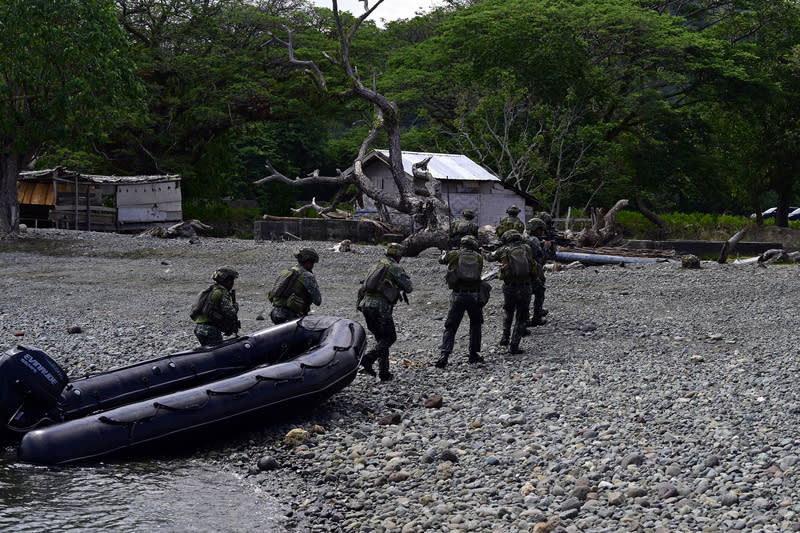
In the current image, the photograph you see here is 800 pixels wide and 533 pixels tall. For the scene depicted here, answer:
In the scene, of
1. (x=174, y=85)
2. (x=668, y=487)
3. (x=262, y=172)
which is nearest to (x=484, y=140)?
(x=174, y=85)

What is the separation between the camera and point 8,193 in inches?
1062

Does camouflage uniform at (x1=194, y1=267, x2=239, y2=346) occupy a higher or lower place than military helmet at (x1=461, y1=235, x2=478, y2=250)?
lower

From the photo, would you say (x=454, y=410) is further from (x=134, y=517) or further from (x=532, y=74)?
(x=532, y=74)

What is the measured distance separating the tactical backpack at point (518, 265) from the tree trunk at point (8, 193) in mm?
21372

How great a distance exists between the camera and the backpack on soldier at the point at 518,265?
10.6 m

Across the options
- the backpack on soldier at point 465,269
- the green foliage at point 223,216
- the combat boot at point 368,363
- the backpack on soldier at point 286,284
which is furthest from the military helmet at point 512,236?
the green foliage at point 223,216

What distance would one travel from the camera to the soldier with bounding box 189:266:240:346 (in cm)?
908

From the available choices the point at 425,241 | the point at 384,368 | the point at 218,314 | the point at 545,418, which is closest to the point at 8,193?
the point at 425,241

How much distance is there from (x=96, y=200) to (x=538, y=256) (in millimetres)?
25276

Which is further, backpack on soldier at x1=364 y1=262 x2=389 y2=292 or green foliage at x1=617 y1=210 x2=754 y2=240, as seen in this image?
green foliage at x1=617 y1=210 x2=754 y2=240

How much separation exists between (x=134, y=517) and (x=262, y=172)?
1663 inches

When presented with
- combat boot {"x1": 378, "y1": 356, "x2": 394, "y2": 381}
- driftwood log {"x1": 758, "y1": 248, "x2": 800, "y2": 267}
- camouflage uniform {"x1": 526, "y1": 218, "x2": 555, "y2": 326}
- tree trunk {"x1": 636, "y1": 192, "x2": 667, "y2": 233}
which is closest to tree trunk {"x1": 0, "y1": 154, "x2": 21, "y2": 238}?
camouflage uniform {"x1": 526, "y1": 218, "x2": 555, "y2": 326}

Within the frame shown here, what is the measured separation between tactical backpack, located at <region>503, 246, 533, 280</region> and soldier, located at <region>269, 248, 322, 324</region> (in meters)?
2.57

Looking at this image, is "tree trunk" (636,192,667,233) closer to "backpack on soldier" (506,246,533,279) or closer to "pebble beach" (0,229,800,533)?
"pebble beach" (0,229,800,533)
